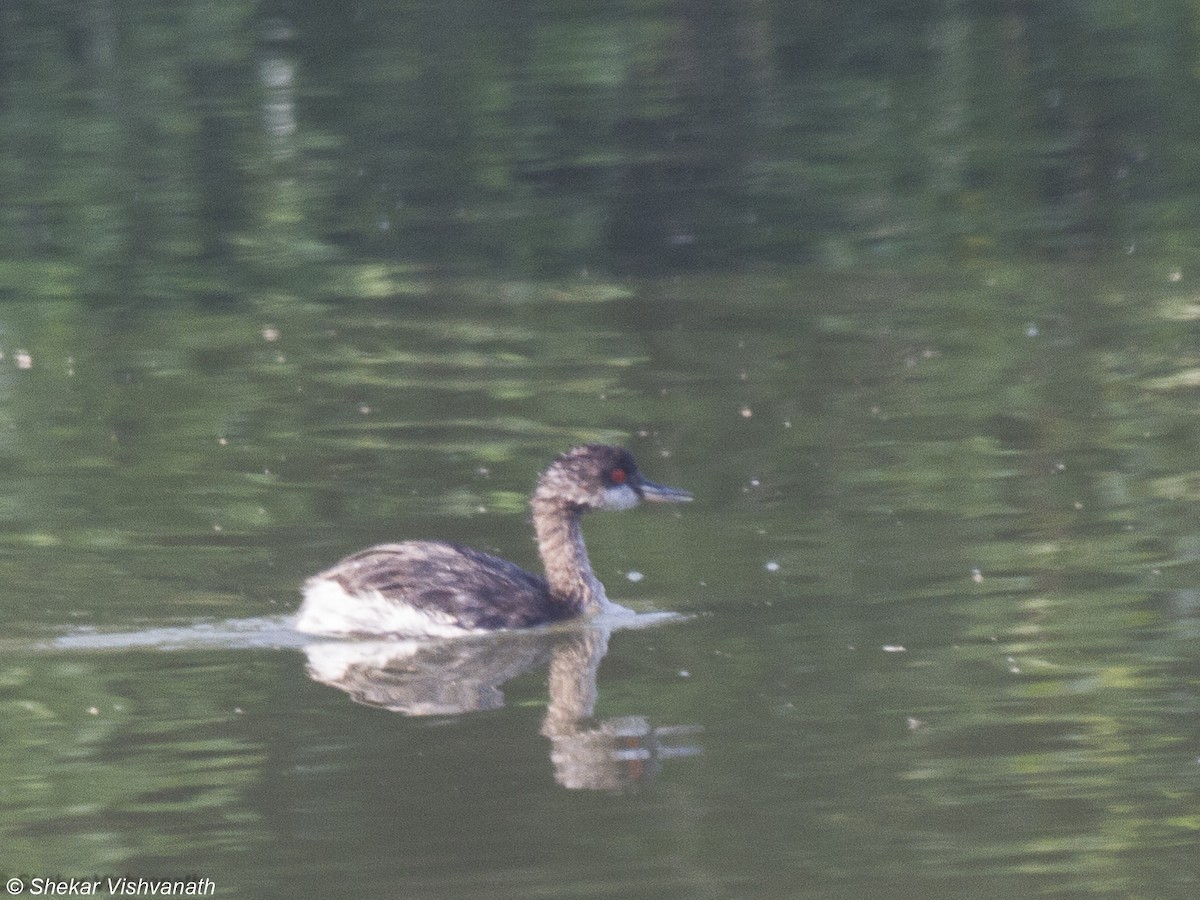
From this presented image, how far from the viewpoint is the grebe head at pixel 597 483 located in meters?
11.9

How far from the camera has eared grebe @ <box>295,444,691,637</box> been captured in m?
10.9

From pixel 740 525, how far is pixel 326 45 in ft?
67.5

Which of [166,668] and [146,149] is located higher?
[166,668]

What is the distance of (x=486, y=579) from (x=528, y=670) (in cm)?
72

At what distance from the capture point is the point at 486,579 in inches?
440

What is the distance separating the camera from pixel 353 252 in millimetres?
20109

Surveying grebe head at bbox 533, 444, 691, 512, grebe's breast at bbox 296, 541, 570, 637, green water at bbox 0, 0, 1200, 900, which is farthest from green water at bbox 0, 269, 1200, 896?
grebe head at bbox 533, 444, 691, 512

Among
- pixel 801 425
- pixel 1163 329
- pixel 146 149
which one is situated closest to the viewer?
pixel 801 425

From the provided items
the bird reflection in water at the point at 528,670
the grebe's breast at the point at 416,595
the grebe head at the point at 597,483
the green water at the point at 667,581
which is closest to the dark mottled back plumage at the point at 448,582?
the grebe's breast at the point at 416,595

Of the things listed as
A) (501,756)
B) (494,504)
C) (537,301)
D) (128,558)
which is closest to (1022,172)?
(537,301)

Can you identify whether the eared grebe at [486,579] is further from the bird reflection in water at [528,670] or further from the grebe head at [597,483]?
the bird reflection in water at [528,670]

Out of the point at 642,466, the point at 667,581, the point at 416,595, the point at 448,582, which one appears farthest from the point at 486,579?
the point at 642,466

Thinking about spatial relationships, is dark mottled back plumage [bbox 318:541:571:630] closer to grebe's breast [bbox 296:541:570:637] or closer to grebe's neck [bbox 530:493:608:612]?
grebe's breast [bbox 296:541:570:637]

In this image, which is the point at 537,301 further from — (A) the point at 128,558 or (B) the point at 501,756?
(B) the point at 501,756
